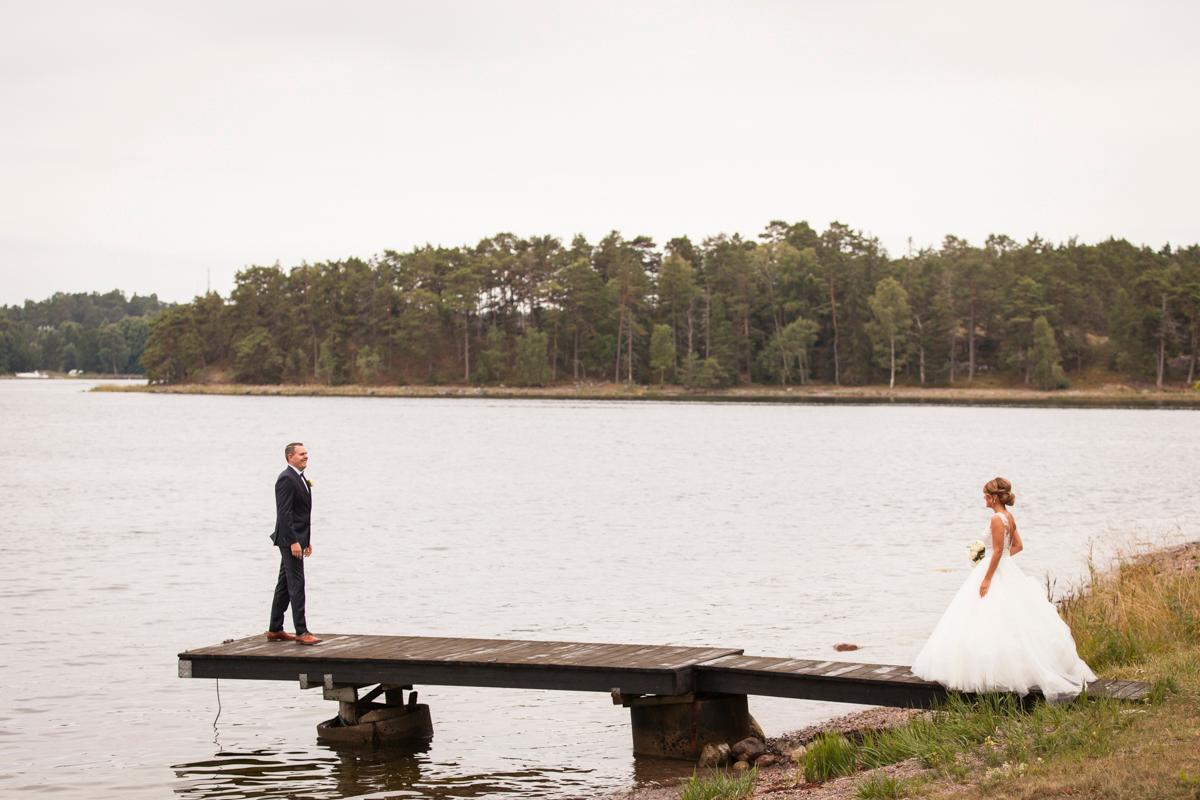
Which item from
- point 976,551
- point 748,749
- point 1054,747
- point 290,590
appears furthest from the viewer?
point 290,590

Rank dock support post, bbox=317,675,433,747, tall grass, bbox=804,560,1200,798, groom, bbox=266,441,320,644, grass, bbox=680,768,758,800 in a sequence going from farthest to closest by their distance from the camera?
1. dock support post, bbox=317,675,433,747
2. groom, bbox=266,441,320,644
3. grass, bbox=680,768,758,800
4. tall grass, bbox=804,560,1200,798

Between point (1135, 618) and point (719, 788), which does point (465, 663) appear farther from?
point (1135, 618)

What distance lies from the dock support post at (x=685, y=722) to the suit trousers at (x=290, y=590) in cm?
378

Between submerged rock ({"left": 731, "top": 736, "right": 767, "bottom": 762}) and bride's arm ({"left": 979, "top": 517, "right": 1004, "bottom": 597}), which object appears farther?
submerged rock ({"left": 731, "top": 736, "right": 767, "bottom": 762})

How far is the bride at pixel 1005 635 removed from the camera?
1126 centimetres

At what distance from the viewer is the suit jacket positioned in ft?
45.5

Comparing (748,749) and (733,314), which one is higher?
(733,314)

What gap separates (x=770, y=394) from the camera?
15800cm

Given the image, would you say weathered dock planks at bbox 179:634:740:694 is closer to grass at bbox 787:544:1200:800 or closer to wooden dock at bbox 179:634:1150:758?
wooden dock at bbox 179:634:1150:758

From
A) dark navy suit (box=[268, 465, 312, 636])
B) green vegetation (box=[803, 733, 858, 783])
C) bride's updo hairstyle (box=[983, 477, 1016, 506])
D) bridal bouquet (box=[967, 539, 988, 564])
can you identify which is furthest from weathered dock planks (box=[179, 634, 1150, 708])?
bride's updo hairstyle (box=[983, 477, 1016, 506])

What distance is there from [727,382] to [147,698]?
143m

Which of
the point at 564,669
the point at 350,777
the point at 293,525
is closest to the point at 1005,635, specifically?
the point at 564,669

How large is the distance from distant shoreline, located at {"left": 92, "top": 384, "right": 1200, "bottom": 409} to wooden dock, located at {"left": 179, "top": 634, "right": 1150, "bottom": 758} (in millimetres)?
124557

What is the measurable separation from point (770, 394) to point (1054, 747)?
490 ft
